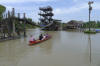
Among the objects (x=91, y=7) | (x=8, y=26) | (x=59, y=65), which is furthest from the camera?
(x=91, y=7)

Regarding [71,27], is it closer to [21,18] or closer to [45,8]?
[45,8]

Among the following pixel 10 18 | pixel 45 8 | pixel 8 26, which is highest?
pixel 45 8

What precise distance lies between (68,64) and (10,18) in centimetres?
1698

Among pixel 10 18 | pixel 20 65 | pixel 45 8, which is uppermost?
pixel 45 8

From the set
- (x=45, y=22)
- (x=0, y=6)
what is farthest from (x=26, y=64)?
(x=45, y=22)

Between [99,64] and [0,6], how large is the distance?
34232 mm

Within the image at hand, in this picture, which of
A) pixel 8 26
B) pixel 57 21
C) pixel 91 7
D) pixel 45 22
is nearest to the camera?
pixel 8 26

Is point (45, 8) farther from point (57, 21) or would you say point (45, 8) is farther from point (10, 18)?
point (10, 18)

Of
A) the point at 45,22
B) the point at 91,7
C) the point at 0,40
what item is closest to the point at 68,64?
the point at 0,40

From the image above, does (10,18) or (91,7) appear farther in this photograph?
(91,7)

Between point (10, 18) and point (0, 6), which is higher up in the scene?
point (0, 6)

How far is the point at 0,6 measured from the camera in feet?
109

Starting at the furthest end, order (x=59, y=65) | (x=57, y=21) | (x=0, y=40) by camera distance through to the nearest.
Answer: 1. (x=57, y=21)
2. (x=0, y=40)
3. (x=59, y=65)

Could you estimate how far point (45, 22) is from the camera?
49.3 meters
